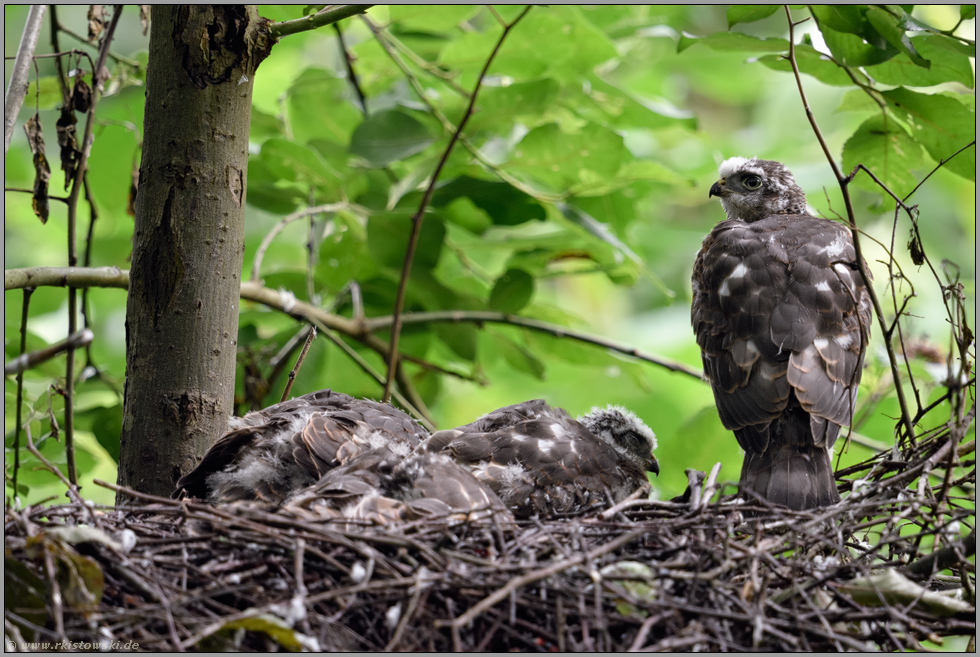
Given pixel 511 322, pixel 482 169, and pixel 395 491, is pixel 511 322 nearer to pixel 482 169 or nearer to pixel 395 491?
pixel 482 169

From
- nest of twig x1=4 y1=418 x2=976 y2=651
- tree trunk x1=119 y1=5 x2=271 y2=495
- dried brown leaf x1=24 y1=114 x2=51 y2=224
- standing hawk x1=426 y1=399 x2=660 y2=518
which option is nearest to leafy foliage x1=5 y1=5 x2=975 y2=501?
standing hawk x1=426 y1=399 x2=660 y2=518

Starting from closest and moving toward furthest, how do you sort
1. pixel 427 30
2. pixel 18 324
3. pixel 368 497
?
pixel 368 497 → pixel 18 324 → pixel 427 30

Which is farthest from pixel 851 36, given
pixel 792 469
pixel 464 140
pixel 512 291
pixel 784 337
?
pixel 512 291

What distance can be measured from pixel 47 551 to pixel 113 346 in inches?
133

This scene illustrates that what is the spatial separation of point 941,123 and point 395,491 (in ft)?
7.88

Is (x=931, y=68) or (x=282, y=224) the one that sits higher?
(x=931, y=68)

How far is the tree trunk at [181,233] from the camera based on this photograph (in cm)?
253

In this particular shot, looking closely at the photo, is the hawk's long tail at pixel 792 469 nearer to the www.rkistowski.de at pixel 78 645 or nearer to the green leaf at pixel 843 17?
the green leaf at pixel 843 17

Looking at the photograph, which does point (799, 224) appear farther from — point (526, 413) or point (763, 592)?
point (763, 592)

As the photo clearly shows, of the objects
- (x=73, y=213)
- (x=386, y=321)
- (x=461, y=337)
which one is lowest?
(x=73, y=213)

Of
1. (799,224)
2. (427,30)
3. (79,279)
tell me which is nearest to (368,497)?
(79,279)

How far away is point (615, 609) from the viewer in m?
1.88

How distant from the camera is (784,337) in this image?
10.7 ft

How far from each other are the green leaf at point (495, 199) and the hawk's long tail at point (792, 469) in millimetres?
1576
